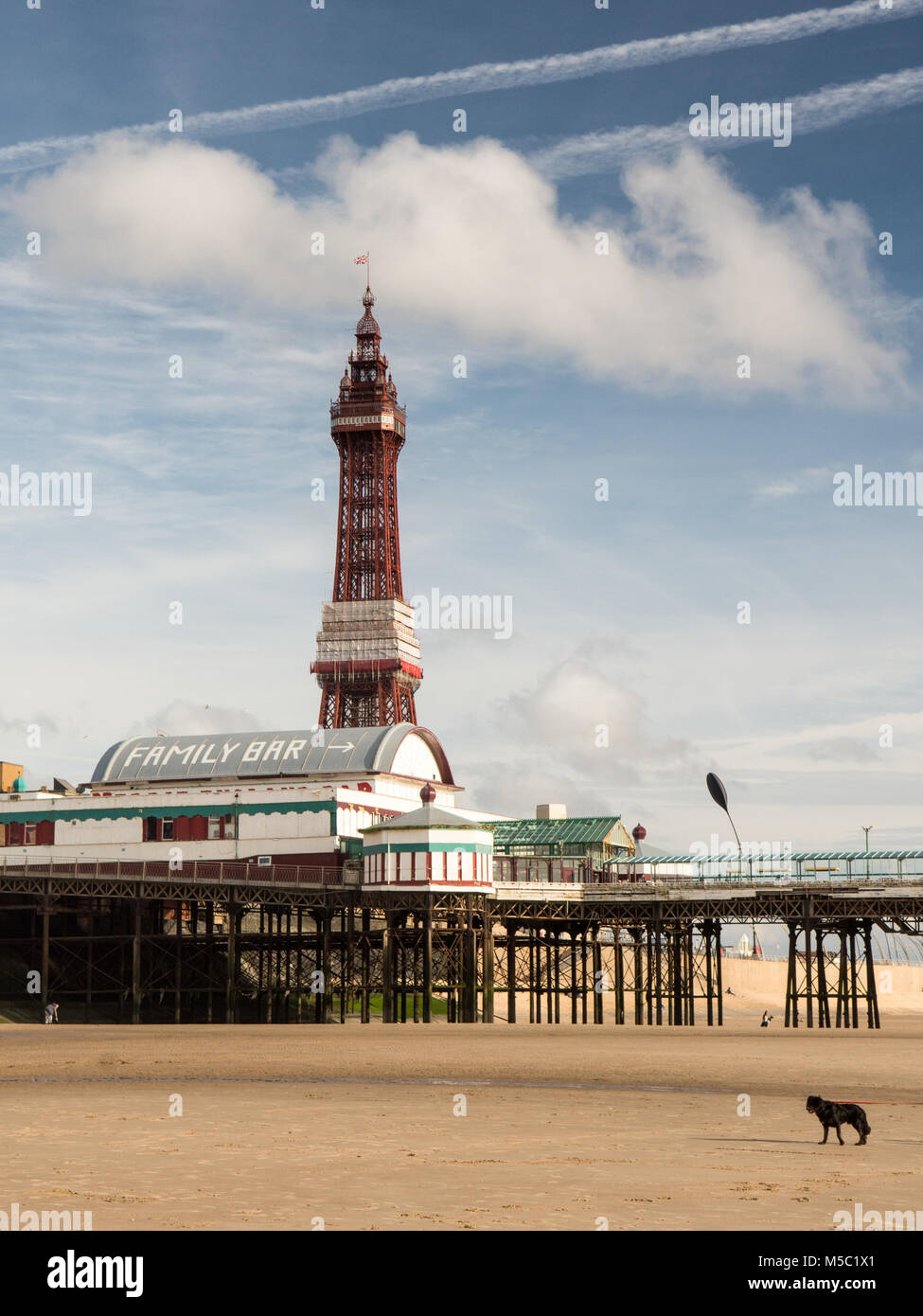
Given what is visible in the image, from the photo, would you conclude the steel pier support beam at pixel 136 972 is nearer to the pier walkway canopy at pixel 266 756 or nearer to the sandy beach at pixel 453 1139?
the pier walkway canopy at pixel 266 756

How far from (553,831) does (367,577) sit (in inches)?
2237

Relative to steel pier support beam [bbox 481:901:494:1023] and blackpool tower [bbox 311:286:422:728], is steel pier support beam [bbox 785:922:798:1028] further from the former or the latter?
blackpool tower [bbox 311:286:422:728]

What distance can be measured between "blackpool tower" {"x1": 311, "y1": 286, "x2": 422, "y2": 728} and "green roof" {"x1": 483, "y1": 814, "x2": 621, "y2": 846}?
38.8 metres

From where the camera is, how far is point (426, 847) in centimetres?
7056

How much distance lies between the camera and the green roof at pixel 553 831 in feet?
309

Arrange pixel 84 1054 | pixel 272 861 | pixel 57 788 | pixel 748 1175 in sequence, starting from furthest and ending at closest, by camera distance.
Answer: pixel 57 788, pixel 272 861, pixel 84 1054, pixel 748 1175

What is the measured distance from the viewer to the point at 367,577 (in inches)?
5812

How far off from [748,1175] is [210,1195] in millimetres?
5845

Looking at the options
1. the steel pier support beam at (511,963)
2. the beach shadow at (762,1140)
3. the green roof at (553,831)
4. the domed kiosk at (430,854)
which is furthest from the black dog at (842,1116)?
the green roof at (553,831)

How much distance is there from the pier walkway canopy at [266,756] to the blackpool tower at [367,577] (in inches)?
1866

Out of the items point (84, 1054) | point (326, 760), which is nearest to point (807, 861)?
point (326, 760)
